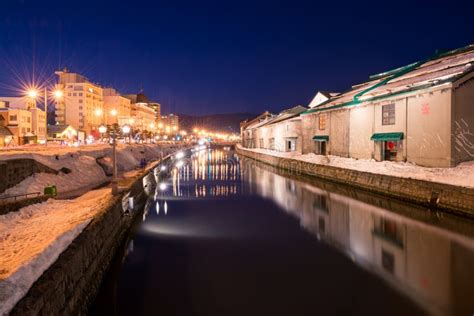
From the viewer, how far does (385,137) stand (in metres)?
30.1

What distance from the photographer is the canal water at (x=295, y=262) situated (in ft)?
32.2

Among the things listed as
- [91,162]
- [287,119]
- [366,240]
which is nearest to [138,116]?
[287,119]

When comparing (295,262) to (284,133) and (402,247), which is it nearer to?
(402,247)

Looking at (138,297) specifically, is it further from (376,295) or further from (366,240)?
(366,240)

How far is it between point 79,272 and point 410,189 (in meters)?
20.1

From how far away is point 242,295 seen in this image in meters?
10.3

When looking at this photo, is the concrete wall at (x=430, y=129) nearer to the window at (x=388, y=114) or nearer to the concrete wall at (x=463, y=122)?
the concrete wall at (x=463, y=122)

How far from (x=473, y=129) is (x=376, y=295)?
59.3 feet

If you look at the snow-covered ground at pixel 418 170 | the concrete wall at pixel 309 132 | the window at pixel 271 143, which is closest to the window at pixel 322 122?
the concrete wall at pixel 309 132

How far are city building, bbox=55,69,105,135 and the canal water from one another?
10346 cm

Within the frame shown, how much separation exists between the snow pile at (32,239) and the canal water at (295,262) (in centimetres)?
211

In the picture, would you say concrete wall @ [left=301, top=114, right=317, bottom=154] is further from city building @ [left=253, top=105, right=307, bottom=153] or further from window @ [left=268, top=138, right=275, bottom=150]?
window @ [left=268, top=138, right=275, bottom=150]

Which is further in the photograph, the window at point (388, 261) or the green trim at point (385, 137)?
the green trim at point (385, 137)

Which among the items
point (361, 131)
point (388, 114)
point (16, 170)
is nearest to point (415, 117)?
point (388, 114)
